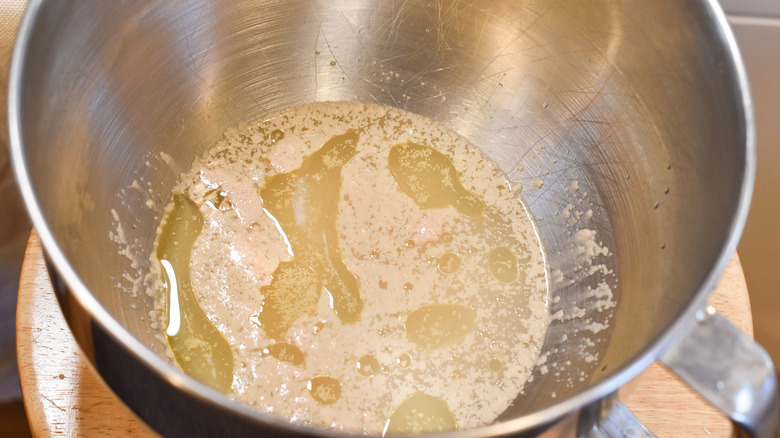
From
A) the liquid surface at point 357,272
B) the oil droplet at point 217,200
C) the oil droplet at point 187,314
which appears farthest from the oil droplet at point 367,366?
the oil droplet at point 217,200

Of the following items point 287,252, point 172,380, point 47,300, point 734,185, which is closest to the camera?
point 172,380

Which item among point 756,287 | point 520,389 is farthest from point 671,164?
point 756,287

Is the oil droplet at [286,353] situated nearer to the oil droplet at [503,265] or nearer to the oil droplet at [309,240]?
the oil droplet at [309,240]

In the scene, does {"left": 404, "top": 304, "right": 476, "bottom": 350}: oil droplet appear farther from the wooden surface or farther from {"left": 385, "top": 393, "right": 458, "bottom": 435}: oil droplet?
the wooden surface

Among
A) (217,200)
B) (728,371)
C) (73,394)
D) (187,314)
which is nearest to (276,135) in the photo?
(217,200)

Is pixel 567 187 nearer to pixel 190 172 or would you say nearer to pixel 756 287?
pixel 190 172

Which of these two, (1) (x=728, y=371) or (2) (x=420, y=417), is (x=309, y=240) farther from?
(1) (x=728, y=371)

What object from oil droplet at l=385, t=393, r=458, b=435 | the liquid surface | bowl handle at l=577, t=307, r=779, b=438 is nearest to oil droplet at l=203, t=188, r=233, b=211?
the liquid surface
